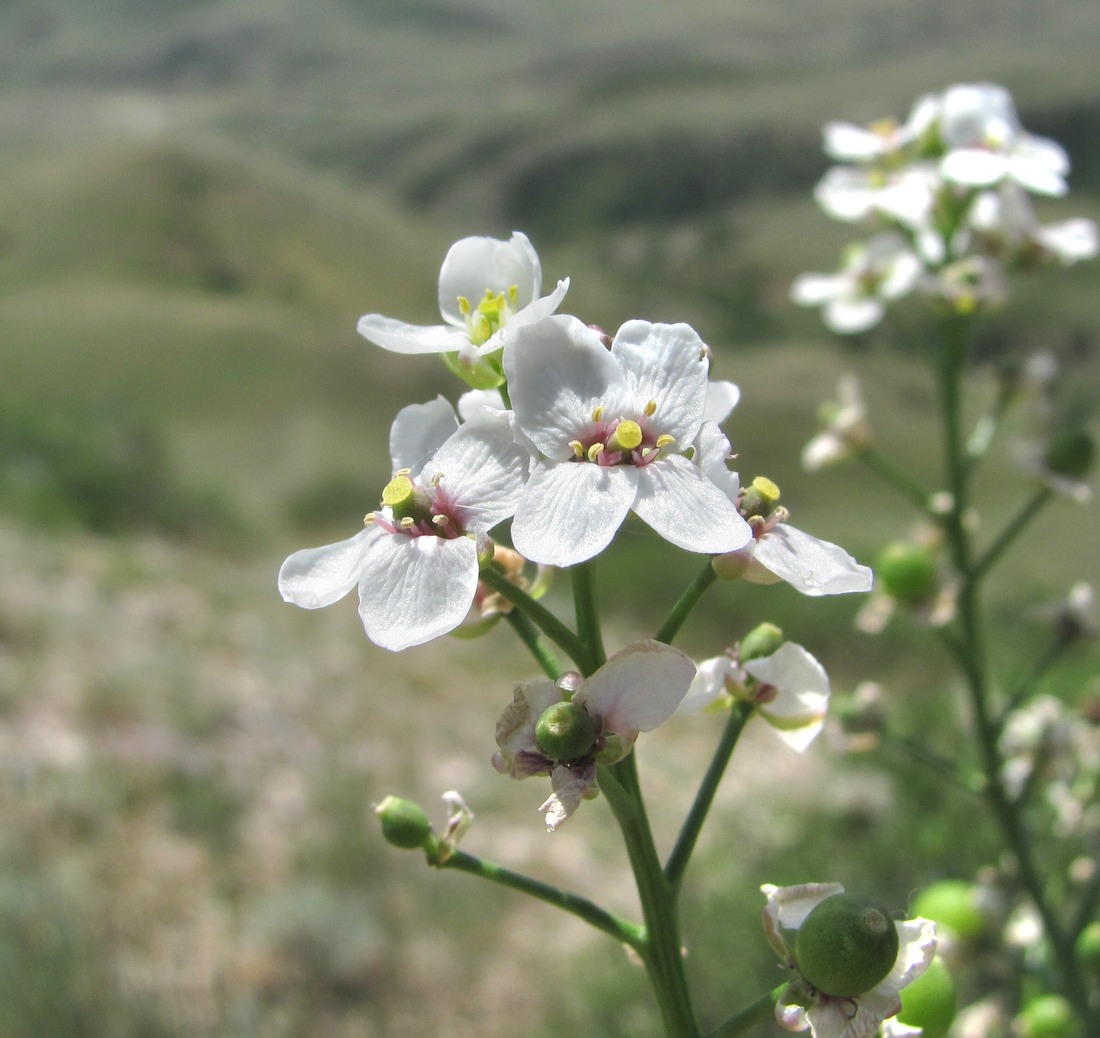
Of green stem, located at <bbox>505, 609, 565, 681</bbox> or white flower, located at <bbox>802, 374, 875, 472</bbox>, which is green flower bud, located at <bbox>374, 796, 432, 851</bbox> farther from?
white flower, located at <bbox>802, 374, 875, 472</bbox>

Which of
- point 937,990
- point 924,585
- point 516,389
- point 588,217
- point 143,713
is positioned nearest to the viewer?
point 516,389

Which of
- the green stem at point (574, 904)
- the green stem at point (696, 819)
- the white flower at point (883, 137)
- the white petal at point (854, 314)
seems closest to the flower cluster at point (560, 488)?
the green stem at point (696, 819)

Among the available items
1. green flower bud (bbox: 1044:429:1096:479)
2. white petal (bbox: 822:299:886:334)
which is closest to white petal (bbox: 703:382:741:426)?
green flower bud (bbox: 1044:429:1096:479)

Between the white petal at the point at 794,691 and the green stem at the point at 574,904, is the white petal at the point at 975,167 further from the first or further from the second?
the green stem at the point at 574,904

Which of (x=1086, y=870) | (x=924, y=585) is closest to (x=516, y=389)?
(x=924, y=585)

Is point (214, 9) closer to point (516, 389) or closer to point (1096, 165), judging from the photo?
point (1096, 165)

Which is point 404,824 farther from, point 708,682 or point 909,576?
point 909,576
